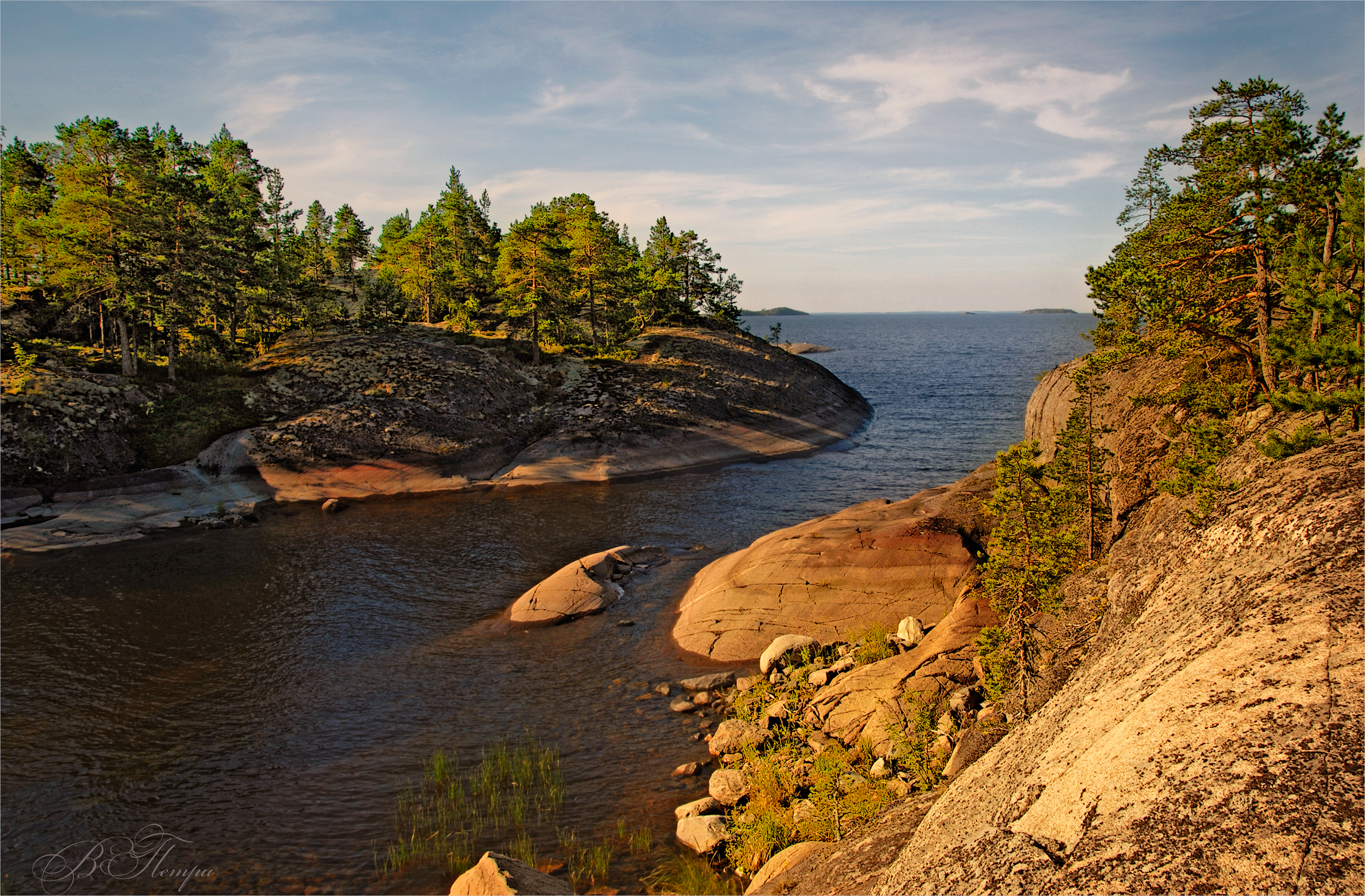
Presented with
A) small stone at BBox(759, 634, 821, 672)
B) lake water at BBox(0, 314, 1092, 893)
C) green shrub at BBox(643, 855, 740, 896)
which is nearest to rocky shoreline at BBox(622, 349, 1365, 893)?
green shrub at BBox(643, 855, 740, 896)

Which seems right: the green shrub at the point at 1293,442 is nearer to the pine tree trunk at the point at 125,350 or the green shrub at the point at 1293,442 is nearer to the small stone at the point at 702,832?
the small stone at the point at 702,832

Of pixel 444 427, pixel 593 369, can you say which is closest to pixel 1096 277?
pixel 444 427

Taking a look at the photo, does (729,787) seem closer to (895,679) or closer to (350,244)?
(895,679)

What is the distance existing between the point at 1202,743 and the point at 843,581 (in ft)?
50.7

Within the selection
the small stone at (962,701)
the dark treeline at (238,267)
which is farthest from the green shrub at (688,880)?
the dark treeline at (238,267)

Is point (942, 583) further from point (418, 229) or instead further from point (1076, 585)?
point (418, 229)

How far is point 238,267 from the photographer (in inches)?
1838

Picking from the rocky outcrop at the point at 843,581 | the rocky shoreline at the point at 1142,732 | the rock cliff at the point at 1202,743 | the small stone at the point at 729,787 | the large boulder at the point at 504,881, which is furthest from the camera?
the rocky outcrop at the point at 843,581

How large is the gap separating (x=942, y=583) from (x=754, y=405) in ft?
113

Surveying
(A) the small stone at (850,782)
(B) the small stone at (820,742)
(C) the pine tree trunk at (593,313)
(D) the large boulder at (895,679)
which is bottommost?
(B) the small stone at (820,742)

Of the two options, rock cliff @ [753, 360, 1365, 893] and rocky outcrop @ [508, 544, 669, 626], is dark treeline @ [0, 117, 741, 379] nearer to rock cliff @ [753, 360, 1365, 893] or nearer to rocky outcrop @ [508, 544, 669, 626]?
rocky outcrop @ [508, 544, 669, 626]

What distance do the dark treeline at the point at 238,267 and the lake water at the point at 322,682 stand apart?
19.1 metres

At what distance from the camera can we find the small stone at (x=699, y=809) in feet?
42.7

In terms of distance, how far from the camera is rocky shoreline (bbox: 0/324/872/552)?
3356 cm
